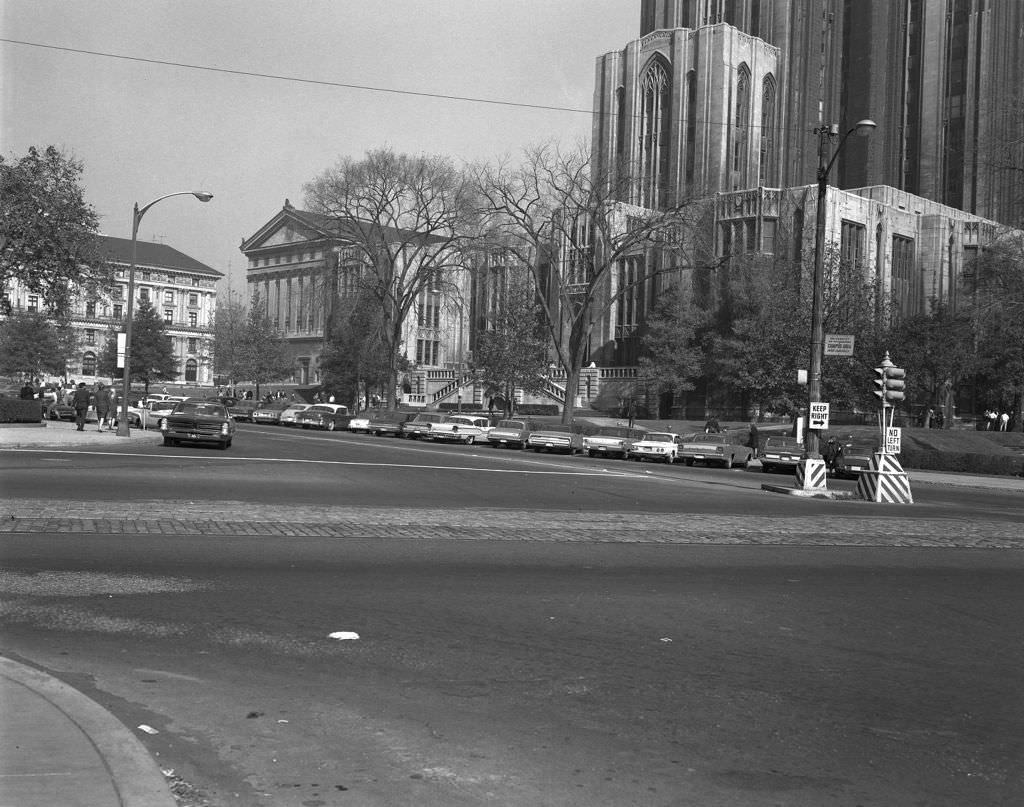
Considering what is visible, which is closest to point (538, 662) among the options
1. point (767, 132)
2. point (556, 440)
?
point (556, 440)

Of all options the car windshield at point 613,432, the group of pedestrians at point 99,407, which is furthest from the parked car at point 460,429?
the group of pedestrians at point 99,407

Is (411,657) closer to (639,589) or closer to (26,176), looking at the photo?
(639,589)

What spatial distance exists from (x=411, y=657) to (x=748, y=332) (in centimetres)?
5090

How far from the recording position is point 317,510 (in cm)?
1565

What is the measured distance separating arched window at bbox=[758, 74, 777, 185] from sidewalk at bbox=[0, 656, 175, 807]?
84.9m

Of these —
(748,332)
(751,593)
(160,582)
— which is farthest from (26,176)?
(748,332)

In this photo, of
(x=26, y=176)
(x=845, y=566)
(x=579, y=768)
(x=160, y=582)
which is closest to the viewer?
(x=579, y=768)

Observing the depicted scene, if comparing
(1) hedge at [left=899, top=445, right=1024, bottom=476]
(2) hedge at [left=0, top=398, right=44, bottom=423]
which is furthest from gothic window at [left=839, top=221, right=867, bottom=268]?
(2) hedge at [left=0, top=398, right=44, bottom=423]

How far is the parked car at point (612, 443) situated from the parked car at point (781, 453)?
722 cm

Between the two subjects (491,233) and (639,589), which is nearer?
(639,589)

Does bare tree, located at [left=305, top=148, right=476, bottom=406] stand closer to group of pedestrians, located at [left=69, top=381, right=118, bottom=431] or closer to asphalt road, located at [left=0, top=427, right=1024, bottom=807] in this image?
group of pedestrians, located at [left=69, top=381, right=118, bottom=431]

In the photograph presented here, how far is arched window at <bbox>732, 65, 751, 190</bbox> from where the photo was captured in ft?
274

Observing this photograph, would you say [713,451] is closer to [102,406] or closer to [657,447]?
[657,447]

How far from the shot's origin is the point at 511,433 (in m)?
46.9
